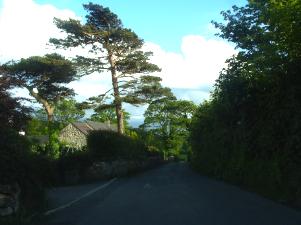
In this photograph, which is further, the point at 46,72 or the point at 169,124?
the point at 169,124

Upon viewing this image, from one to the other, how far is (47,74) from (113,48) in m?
6.61

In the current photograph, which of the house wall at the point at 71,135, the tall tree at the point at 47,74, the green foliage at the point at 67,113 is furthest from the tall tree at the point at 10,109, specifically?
the green foliage at the point at 67,113

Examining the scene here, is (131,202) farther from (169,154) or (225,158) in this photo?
(169,154)

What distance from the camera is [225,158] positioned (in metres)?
27.7

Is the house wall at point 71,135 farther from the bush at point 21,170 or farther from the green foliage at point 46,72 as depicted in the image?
the bush at point 21,170

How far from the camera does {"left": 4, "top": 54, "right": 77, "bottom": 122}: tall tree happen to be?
4822 centimetres

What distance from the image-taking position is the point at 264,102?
2002cm

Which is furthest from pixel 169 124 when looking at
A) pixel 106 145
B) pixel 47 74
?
pixel 106 145

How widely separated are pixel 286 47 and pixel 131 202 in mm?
6817

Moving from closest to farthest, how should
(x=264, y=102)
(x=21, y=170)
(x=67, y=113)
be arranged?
(x=21, y=170) < (x=264, y=102) < (x=67, y=113)

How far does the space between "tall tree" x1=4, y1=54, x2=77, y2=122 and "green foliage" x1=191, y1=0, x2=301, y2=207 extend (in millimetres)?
24118

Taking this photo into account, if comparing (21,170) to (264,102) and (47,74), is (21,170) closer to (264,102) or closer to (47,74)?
(264,102)

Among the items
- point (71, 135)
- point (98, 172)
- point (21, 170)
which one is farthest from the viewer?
point (71, 135)

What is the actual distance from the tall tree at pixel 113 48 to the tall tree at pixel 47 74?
5.68 ft
